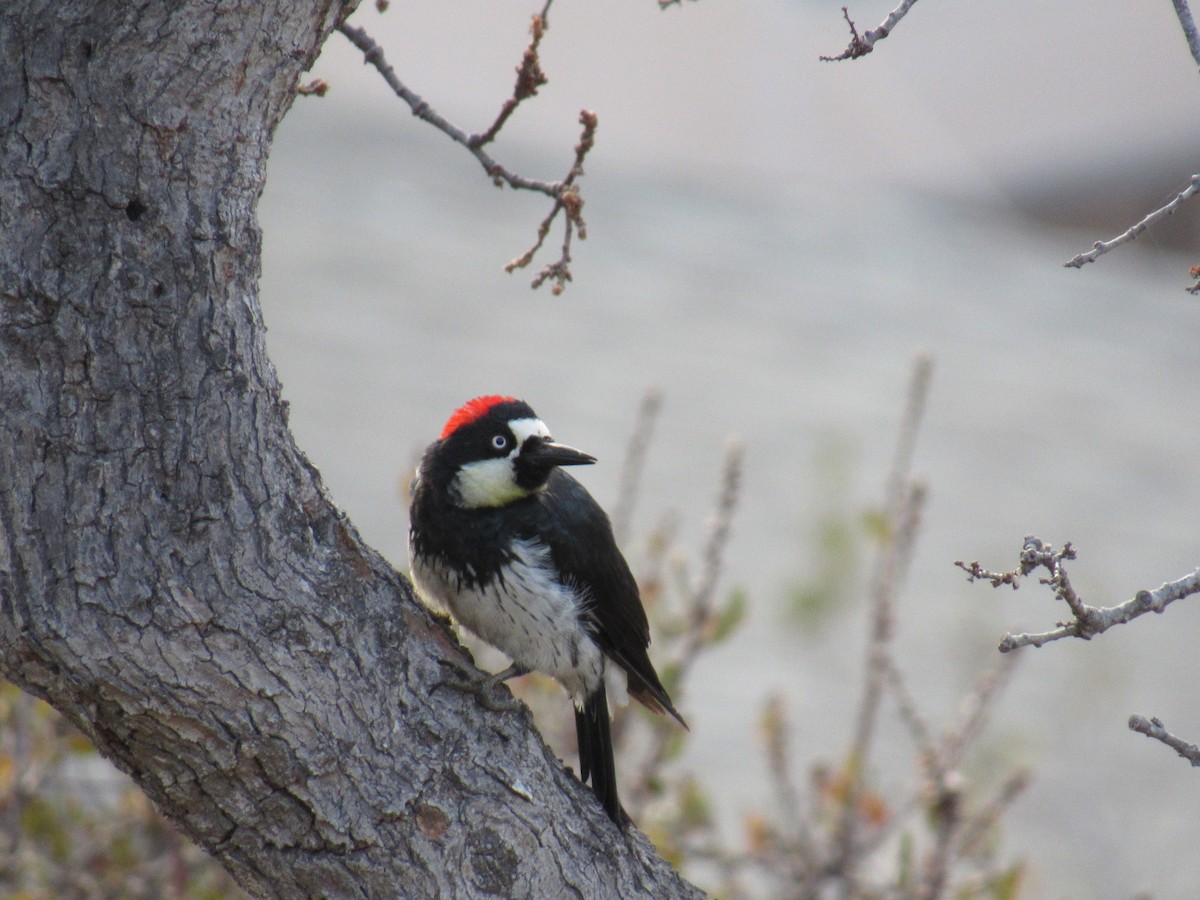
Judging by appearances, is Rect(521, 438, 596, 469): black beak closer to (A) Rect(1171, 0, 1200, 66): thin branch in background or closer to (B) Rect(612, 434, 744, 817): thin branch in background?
(B) Rect(612, 434, 744, 817): thin branch in background

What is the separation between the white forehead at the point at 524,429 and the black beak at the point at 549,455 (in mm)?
16

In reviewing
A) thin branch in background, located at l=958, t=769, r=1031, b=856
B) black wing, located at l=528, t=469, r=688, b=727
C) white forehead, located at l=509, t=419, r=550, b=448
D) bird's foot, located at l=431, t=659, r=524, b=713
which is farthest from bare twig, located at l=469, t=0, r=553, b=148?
thin branch in background, located at l=958, t=769, r=1031, b=856

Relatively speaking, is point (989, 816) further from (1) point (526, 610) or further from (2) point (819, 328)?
(2) point (819, 328)

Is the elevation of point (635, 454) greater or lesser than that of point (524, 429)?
greater

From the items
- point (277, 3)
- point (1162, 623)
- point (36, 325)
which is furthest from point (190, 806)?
point (1162, 623)

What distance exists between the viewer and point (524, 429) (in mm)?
3477

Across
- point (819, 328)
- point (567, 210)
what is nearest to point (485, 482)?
point (567, 210)

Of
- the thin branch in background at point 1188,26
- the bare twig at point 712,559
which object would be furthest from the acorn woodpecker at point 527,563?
the thin branch in background at point 1188,26

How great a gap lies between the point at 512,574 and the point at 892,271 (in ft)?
31.0

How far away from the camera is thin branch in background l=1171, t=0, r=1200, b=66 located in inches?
83.7

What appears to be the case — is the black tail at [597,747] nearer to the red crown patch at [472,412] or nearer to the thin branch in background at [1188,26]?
the red crown patch at [472,412]

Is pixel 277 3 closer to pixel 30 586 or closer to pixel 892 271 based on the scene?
pixel 30 586

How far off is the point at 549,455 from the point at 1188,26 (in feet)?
5.82

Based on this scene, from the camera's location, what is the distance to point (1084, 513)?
8867mm
